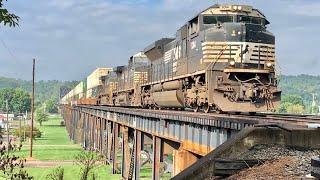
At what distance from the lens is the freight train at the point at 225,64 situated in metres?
17.5

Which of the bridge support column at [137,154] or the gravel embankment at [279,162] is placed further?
the bridge support column at [137,154]

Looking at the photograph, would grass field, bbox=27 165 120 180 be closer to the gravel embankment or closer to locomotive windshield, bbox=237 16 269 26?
locomotive windshield, bbox=237 16 269 26

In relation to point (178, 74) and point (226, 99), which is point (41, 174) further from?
point (226, 99)

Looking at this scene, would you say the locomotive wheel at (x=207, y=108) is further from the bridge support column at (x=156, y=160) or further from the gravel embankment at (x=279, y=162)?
the gravel embankment at (x=279, y=162)

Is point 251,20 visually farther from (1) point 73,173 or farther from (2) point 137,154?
(1) point 73,173

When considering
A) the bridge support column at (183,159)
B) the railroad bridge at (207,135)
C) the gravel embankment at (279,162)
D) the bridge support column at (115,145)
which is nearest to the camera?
the gravel embankment at (279,162)

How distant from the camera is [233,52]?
1881 cm

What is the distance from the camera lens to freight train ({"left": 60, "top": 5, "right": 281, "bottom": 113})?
17469mm

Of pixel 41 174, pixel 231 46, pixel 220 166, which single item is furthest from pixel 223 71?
pixel 41 174

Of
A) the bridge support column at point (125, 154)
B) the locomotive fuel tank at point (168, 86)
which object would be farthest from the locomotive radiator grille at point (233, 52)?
the bridge support column at point (125, 154)

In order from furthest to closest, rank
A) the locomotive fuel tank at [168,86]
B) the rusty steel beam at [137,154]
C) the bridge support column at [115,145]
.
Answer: the bridge support column at [115,145], the rusty steel beam at [137,154], the locomotive fuel tank at [168,86]

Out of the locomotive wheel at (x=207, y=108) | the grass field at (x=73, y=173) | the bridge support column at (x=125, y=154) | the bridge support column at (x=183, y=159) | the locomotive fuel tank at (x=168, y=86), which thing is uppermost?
the locomotive fuel tank at (x=168, y=86)

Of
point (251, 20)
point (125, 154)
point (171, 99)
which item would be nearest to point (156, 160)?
point (171, 99)

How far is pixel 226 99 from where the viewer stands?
17.2 meters
